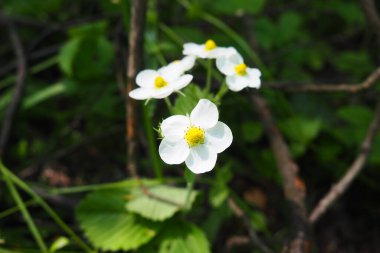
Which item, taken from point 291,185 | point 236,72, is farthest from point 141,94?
point 291,185

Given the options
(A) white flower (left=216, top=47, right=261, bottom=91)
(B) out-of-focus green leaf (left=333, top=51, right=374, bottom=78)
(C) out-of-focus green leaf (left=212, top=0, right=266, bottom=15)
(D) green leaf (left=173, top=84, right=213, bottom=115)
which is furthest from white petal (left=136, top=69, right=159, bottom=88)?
(B) out-of-focus green leaf (left=333, top=51, right=374, bottom=78)

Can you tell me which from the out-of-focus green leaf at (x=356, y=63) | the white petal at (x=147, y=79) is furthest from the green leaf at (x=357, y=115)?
the white petal at (x=147, y=79)

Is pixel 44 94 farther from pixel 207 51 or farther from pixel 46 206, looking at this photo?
pixel 207 51

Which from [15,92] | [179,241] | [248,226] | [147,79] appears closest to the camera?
[147,79]

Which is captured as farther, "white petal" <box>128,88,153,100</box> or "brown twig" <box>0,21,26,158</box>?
"brown twig" <box>0,21,26,158</box>

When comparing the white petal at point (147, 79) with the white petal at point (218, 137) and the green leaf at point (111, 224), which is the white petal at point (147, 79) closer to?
the white petal at point (218, 137)

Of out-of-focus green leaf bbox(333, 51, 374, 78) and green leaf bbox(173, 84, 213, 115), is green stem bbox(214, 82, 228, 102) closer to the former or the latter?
green leaf bbox(173, 84, 213, 115)

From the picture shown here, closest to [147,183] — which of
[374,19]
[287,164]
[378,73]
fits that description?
[287,164]
